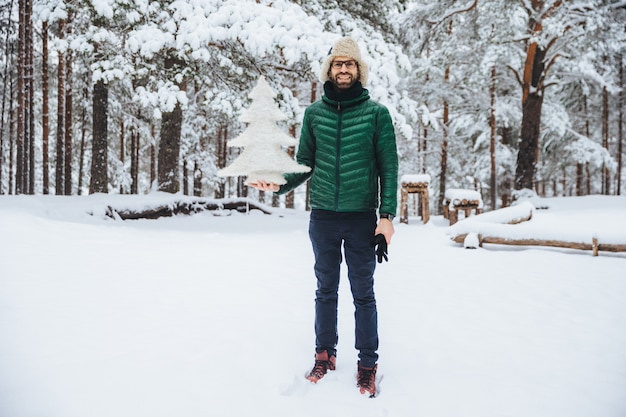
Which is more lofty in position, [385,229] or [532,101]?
[532,101]

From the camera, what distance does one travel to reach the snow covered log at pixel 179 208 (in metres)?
9.23

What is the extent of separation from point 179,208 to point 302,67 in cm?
505

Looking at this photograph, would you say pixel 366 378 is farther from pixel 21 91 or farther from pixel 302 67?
pixel 21 91

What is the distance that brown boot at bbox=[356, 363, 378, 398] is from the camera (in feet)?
8.77

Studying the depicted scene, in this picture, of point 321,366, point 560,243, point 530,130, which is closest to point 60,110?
point 321,366

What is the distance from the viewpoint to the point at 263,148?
2.71 m

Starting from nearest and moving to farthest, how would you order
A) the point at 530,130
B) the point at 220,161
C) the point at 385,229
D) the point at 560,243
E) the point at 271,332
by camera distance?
the point at 385,229 < the point at 271,332 < the point at 560,243 < the point at 530,130 < the point at 220,161

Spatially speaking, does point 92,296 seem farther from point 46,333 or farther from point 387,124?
point 387,124

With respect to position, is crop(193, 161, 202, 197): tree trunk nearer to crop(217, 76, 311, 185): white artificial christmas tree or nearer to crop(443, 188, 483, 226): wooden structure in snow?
crop(443, 188, 483, 226): wooden structure in snow

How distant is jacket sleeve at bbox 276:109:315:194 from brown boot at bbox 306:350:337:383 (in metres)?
1.28

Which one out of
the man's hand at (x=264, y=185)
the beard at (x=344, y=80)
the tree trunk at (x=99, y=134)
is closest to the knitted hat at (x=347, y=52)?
the beard at (x=344, y=80)

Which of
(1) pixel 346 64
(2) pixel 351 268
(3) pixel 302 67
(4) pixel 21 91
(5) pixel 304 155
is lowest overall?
(2) pixel 351 268

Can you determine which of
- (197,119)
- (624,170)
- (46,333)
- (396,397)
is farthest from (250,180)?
(624,170)

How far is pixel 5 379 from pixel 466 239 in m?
7.48
